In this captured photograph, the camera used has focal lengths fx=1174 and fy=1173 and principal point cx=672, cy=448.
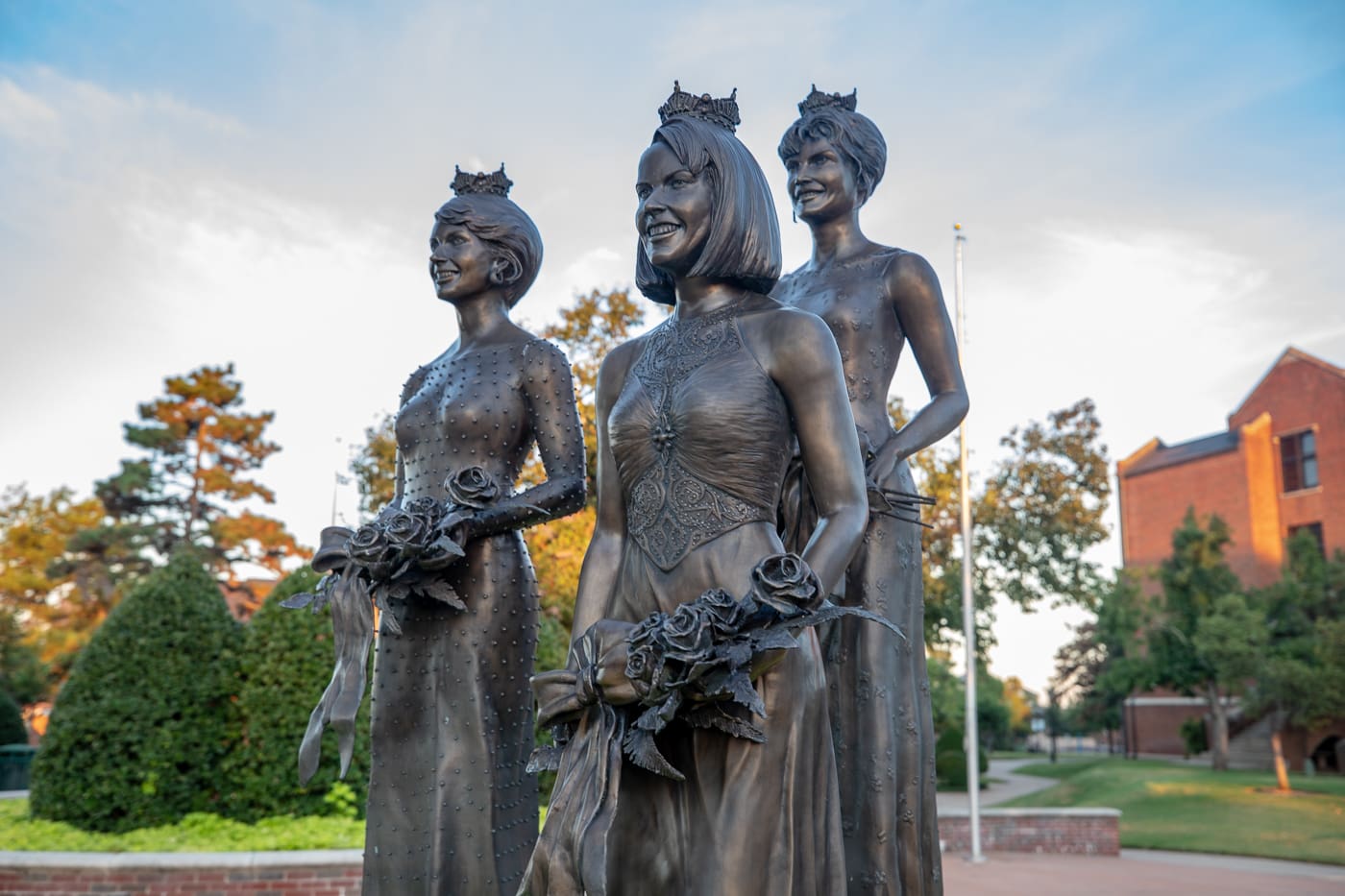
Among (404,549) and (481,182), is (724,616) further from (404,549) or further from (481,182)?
(481,182)

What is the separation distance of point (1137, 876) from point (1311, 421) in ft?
101

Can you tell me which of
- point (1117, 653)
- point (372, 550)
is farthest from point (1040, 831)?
point (1117, 653)

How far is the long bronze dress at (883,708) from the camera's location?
129 inches

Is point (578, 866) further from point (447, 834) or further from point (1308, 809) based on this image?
point (1308, 809)

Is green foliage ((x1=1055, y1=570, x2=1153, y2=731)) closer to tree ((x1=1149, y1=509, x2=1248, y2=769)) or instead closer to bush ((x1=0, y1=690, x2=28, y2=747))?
tree ((x1=1149, y1=509, x2=1248, y2=769))

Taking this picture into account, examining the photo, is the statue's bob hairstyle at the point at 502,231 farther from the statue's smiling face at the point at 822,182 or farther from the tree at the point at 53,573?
the tree at the point at 53,573

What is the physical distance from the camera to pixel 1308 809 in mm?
22297

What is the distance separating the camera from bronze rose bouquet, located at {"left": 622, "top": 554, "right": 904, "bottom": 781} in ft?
7.37

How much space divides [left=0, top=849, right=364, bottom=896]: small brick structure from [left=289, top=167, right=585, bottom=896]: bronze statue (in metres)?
5.06

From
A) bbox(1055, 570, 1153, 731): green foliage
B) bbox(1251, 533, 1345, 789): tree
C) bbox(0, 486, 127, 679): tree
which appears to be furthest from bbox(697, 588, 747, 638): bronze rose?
bbox(0, 486, 127, 679): tree

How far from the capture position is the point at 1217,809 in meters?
22.9

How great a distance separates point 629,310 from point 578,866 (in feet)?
61.8

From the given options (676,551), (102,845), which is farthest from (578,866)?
(102,845)

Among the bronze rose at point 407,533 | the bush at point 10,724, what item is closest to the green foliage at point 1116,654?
the bush at point 10,724
